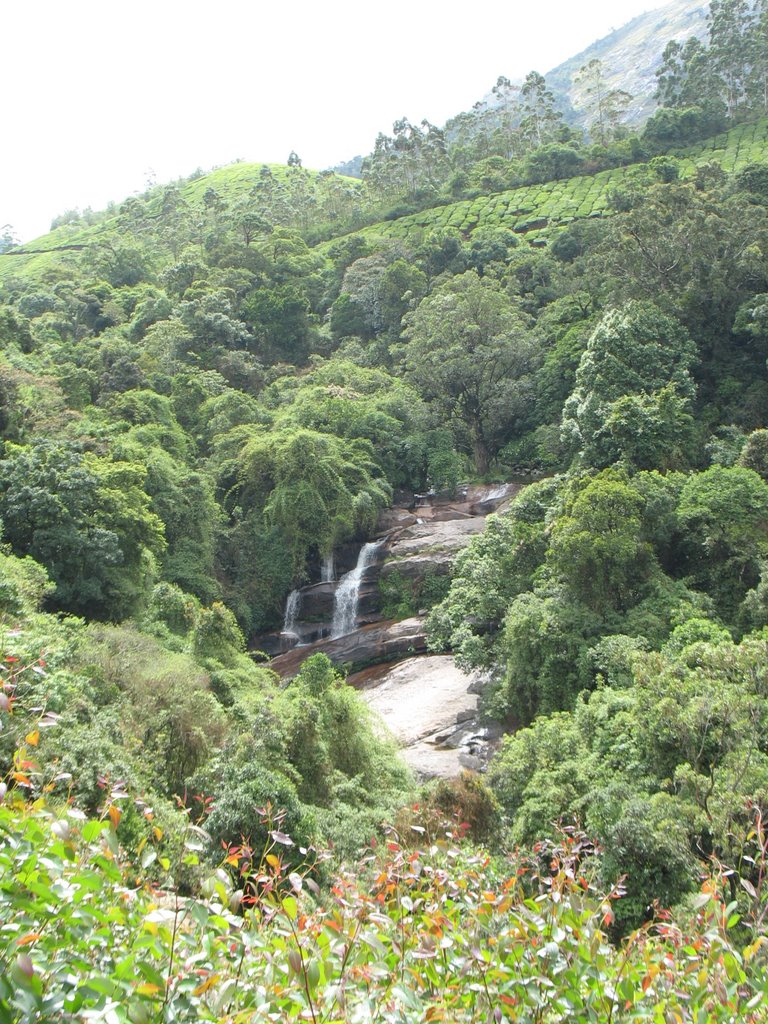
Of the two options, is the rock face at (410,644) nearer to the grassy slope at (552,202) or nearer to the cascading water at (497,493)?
the cascading water at (497,493)

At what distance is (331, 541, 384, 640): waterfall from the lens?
94.1 ft

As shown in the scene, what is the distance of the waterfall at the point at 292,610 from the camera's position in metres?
29.4

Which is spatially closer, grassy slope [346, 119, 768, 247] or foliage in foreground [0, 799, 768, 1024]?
foliage in foreground [0, 799, 768, 1024]

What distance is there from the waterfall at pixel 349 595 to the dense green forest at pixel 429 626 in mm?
1372

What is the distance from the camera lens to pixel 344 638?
27.5m

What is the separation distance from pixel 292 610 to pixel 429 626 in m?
8.90

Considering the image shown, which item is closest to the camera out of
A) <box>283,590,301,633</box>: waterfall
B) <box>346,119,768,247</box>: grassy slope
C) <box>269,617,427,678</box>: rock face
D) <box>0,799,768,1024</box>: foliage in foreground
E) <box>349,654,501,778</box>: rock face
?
<box>0,799,768,1024</box>: foliage in foreground

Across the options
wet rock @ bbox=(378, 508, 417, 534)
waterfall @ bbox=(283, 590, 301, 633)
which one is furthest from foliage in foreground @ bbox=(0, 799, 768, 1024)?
wet rock @ bbox=(378, 508, 417, 534)

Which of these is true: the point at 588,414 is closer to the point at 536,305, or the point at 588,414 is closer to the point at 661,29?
the point at 536,305

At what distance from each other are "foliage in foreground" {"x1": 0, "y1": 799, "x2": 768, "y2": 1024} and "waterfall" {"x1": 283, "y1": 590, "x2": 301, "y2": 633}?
26.5m

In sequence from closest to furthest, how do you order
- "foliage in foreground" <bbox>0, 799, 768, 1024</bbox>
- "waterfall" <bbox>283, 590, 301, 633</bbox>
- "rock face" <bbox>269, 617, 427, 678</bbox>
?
"foliage in foreground" <bbox>0, 799, 768, 1024</bbox>
"rock face" <bbox>269, 617, 427, 678</bbox>
"waterfall" <bbox>283, 590, 301, 633</bbox>

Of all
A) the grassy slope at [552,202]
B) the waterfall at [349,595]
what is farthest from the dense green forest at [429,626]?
the waterfall at [349,595]

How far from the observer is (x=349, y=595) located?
2938cm

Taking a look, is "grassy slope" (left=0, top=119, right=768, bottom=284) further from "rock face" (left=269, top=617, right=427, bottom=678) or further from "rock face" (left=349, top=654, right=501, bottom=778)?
"rock face" (left=349, top=654, right=501, bottom=778)
